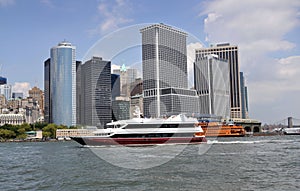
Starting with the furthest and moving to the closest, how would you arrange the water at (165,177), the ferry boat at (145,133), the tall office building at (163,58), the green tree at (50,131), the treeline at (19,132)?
the green tree at (50,131)
the treeline at (19,132)
the ferry boat at (145,133)
the tall office building at (163,58)
the water at (165,177)

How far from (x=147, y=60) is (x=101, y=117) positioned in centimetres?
3667

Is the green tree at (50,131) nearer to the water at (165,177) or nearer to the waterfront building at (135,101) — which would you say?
the waterfront building at (135,101)

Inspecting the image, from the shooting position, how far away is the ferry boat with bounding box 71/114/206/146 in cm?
6200

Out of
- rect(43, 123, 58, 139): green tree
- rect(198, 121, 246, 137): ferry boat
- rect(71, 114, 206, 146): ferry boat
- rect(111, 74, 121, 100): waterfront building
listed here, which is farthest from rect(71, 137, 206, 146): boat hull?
rect(43, 123, 58, 139): green tree

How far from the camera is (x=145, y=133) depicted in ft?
208

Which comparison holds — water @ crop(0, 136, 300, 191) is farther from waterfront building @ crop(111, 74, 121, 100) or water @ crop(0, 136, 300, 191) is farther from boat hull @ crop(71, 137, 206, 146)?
boat hull @ crop(71, 137, 206, 146)

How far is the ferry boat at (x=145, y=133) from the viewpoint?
62.0m

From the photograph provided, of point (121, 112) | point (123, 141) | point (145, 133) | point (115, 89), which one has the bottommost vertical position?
point (123, 141)

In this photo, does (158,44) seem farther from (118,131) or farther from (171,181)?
(171,181)

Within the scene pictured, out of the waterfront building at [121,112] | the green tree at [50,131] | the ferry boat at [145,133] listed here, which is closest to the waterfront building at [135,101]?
the waterfront building at [121,112]

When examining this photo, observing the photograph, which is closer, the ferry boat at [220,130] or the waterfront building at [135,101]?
the waterfront building at [135,101]

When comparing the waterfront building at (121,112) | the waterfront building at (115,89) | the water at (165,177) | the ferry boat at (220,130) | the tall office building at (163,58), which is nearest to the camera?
the water at (165,177)

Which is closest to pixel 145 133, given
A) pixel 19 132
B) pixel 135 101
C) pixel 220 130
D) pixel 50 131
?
pixel 135 101

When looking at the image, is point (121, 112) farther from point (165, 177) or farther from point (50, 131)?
point (50, 131)
